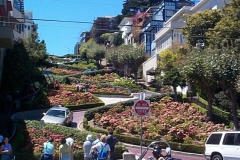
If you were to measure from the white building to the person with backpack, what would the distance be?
43.3 metres

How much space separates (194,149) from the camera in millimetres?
24750

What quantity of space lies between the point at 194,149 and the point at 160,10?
63.2 metres

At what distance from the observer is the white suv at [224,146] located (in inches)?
750

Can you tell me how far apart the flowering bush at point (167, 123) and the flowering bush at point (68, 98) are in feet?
18.7

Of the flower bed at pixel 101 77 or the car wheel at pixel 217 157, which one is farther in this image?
the flower bed at pixel 101 77

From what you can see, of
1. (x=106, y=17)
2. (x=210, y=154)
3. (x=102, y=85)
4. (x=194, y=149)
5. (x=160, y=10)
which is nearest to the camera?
(x=210, y=154)

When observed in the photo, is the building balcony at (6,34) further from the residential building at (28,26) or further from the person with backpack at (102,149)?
the residential building at (28,26)

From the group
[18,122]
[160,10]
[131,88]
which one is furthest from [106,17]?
[18,122]

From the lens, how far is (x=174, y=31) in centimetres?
6159

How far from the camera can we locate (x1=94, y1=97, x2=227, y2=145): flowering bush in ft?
87.6

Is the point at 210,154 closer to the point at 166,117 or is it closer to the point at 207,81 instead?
the point at 166,117

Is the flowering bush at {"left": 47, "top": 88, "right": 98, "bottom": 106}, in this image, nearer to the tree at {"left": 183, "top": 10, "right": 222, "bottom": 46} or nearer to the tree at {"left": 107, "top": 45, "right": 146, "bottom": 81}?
the tree at {"left": 183, "top": 10, "right": 222, "bottom": 46}

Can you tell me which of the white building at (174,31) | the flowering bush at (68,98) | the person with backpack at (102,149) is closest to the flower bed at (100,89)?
the flowering bush at (68,98)

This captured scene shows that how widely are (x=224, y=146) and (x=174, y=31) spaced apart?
43142 mm
